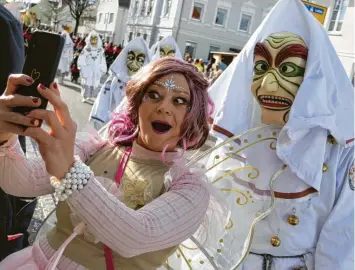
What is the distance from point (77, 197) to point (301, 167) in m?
Answer: 1.20

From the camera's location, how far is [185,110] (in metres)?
1.42

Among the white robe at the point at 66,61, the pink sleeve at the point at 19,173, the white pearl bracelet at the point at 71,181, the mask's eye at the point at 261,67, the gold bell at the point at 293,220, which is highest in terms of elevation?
the mask's eye at the point at 261,67

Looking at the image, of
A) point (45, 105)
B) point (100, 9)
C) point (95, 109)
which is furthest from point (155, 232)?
point (100, 9)

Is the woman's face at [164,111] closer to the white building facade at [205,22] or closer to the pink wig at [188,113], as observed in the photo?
the pink wig at [188,113]

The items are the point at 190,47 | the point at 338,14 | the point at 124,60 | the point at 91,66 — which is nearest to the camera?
the point at 124,60

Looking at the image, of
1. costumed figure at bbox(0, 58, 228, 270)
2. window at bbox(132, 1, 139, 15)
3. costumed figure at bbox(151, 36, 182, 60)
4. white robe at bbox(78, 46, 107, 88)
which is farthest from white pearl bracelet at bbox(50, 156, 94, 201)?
window at bbox(132, 1, 139, 15)

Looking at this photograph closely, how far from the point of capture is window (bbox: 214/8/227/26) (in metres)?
30.1

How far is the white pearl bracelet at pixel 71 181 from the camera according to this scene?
97 cm

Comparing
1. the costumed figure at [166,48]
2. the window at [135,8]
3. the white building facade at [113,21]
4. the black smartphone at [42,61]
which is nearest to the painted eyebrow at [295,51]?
the black smartphone at [42,61]

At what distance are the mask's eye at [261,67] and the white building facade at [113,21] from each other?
37448 mm

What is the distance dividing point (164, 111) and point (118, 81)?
448 centimetres

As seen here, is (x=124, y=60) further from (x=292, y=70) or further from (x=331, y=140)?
(x=331, y=140)

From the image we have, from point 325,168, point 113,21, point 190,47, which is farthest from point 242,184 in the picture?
point 113,21

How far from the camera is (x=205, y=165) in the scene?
6.29 ft
